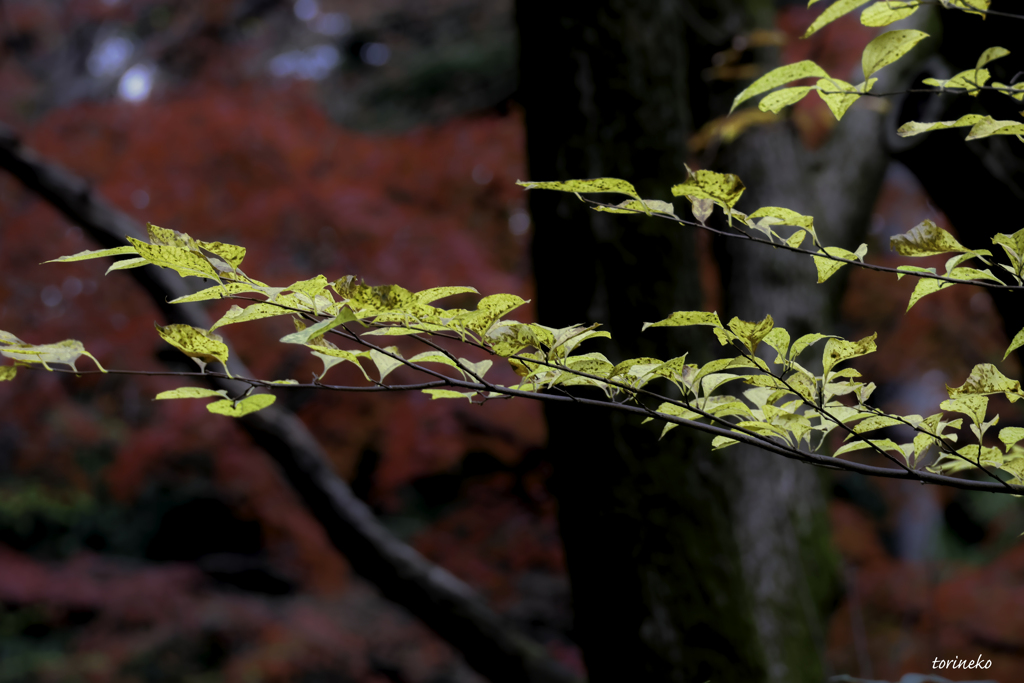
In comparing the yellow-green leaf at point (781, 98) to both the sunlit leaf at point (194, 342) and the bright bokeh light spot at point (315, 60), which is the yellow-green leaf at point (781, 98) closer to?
the sunlit leaf at point (194, 342)

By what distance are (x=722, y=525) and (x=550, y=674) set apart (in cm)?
66

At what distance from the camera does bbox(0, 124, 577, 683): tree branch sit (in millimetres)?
1722

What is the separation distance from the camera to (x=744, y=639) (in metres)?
1.29

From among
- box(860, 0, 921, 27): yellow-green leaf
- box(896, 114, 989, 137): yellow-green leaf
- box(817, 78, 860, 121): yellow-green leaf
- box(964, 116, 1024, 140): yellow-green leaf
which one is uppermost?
box(860, 0, 921, 27): yellow-green leaf

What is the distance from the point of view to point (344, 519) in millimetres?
1803

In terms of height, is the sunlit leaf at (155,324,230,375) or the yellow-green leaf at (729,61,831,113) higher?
the yellow-green leaf at (729,61,831,113)

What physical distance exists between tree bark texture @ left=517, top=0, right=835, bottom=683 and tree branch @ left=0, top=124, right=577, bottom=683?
48 centimetres

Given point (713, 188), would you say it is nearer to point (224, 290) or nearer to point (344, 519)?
point (224, 290)

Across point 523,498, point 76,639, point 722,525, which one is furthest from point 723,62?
point 76,639

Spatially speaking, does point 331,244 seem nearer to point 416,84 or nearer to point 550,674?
point 550,674

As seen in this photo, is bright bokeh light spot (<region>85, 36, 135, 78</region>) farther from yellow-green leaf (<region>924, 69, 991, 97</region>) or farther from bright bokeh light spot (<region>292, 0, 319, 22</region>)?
yellow-green leaf (<region>924, 69, 991, 97</region>)

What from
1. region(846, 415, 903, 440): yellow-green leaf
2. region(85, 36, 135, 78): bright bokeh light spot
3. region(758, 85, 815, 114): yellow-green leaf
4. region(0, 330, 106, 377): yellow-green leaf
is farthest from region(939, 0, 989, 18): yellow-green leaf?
region(85, 36, 135, 78): bright bokeh light spot

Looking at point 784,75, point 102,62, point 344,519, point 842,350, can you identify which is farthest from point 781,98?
point 102,62

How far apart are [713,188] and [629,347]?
0.79m
